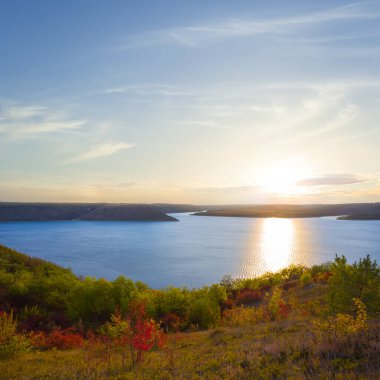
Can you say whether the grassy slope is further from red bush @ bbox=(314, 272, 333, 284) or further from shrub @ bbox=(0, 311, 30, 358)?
red bush @ bbox=(314, 272, 333, 284)

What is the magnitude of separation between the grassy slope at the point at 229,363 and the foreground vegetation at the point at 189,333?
0.15 ft

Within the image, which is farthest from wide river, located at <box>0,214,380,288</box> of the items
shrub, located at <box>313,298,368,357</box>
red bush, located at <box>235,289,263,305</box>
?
shrub, located at <box>313,298,368,357</box>

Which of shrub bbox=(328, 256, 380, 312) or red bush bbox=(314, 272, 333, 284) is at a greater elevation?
shrub bbox=(328, 256, 380, 312)

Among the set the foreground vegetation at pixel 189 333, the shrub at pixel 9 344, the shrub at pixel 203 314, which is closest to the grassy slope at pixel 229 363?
the foreground vegetation at pixel 189 333

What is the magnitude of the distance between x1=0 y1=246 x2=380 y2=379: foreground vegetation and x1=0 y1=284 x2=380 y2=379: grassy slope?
5 centimetres

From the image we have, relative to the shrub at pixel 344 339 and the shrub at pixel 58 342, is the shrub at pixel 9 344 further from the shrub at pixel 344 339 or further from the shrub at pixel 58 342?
the shrub at pixel 344 339

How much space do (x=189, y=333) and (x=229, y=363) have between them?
620 inches

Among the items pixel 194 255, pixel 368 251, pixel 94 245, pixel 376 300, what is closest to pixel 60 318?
pixel 376 300

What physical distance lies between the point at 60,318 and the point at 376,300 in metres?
31.6

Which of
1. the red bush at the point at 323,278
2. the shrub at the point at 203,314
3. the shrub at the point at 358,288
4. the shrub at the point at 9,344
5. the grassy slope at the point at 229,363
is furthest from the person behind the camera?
the red bush at the point at 323,278

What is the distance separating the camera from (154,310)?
120ft

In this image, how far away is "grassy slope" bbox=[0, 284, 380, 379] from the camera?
460 inches

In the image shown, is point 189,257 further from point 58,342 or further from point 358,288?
point 358,288

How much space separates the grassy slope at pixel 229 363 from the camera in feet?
38.3
